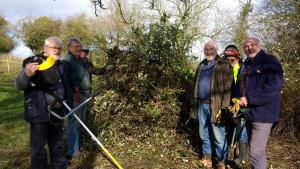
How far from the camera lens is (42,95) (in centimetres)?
536

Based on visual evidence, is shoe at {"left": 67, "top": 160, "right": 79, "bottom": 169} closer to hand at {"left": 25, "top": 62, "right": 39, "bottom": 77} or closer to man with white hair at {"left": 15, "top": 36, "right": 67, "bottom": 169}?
man with white hair at {"left": 15, "top": 36, "right": 67, "bottom": 169}

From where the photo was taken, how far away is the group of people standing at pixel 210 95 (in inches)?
209

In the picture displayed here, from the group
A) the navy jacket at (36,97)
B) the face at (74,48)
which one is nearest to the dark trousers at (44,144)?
the navy jacket at (36,97)

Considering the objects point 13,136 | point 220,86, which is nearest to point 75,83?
point 220,86

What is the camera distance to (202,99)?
6977mm

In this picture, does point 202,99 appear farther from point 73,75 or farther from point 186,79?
point 73,75

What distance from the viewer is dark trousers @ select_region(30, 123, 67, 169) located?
212 inches

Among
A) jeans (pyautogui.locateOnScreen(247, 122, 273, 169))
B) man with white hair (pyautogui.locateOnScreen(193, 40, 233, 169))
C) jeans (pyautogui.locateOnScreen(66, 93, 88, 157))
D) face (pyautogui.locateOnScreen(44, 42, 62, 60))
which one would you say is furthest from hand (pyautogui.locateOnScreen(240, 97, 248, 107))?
jeans (pyautogui.locateOnScreen(66, 93, 88, 157))

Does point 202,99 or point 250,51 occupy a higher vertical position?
point 250,51

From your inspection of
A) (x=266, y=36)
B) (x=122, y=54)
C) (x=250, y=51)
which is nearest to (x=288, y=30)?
(x=266, y=36)

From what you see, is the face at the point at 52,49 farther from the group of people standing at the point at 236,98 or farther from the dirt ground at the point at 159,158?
the group of people standing at the point at 236,98

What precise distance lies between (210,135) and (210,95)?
32.3 inches

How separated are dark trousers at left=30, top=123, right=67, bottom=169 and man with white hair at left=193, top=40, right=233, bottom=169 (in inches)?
100

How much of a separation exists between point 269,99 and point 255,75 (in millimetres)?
424
